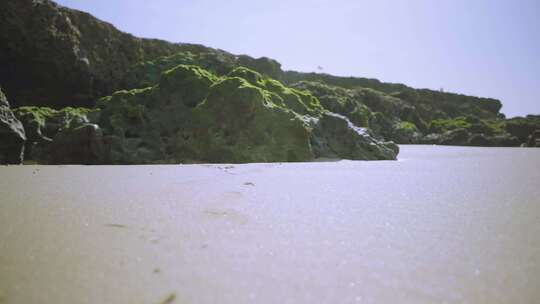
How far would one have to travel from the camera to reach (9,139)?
817cm

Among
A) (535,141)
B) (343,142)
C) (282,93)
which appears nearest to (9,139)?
(282,93)

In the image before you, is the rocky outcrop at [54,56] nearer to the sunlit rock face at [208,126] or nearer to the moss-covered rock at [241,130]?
the sunlit rock face at [208,126]

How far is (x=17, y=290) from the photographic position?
1.12m

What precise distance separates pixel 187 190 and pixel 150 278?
210 centimetres

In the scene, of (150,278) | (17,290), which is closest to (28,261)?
(17,290)

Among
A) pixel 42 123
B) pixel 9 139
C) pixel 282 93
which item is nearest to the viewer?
pixel 9 139

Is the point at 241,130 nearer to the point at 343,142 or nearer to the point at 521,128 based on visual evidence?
the point at 343,142

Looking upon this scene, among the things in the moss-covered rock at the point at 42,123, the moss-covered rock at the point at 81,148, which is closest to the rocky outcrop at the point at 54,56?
the moss-covered rock at the point at 42,123

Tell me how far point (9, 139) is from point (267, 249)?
360 inches

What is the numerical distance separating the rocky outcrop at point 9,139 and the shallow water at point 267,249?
6667 mm

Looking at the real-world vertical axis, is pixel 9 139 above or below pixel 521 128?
below

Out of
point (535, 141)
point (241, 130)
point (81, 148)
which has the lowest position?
point (81, 148)

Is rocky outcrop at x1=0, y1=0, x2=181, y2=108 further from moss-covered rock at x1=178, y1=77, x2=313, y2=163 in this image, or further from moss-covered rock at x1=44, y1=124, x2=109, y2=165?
moss-covered rock at x1=178, y1=77, x2=313, y2=163

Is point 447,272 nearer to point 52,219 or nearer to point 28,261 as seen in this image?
point 28,261
